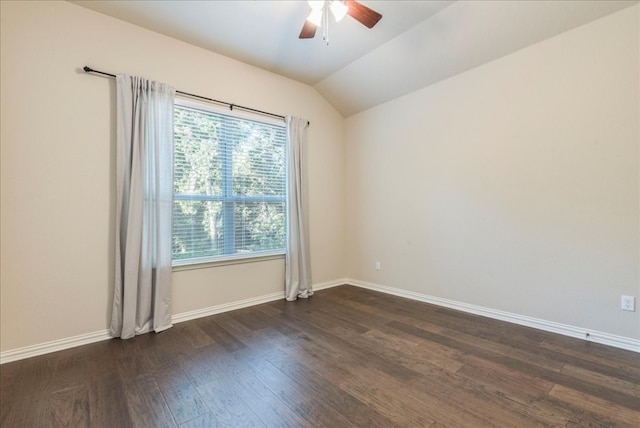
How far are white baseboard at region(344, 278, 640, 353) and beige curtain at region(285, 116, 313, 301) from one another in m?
1.20

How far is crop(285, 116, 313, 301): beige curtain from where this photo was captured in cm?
376

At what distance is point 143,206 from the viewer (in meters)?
2.67

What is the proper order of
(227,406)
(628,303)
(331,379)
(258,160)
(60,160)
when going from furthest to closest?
(258,160) → (60,160) → (628,303) → (331,379) → (227,406)

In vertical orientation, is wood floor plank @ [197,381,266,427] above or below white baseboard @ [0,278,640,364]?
below

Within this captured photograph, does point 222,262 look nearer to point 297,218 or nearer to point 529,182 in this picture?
point 297,218

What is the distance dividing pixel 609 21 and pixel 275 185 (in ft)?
11.3

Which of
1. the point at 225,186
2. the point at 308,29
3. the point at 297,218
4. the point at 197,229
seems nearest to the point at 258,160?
the point at 225,186

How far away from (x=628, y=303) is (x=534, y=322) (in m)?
0.68

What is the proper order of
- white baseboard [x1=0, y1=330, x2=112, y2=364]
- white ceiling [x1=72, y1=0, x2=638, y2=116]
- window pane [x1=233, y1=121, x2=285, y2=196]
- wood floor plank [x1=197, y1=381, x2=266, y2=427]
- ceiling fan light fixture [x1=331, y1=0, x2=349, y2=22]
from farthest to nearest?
window pane [x1=233, y1=121, x2=285, y2=196]
white ceiling [x1=72, y1=0, x2=638, y2=116]
white baseboard [x1=0, y1=330, x2=112, y2=364]
ceiling fan light fixture [x1=331, y1=0, x2=349, y2=22]
wood floor plank [x1=197, y1=381, x2=266, y2=427]

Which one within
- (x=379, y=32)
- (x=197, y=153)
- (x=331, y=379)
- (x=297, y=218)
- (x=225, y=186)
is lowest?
(x=331, y=379)

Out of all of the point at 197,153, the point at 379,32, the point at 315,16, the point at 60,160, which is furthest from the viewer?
the point at 197,153

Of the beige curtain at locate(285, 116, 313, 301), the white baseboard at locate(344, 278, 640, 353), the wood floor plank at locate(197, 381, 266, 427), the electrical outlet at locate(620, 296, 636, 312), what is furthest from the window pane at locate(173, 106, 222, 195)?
the electrical outlet at locate(620, 296, 636, 312)

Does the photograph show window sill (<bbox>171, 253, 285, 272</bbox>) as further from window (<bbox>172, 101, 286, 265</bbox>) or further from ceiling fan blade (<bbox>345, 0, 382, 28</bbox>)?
ceiling fan blade (<bbox>345, 0, 382, 28</bbox>)

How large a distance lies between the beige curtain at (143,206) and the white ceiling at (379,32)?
0.67 metres
